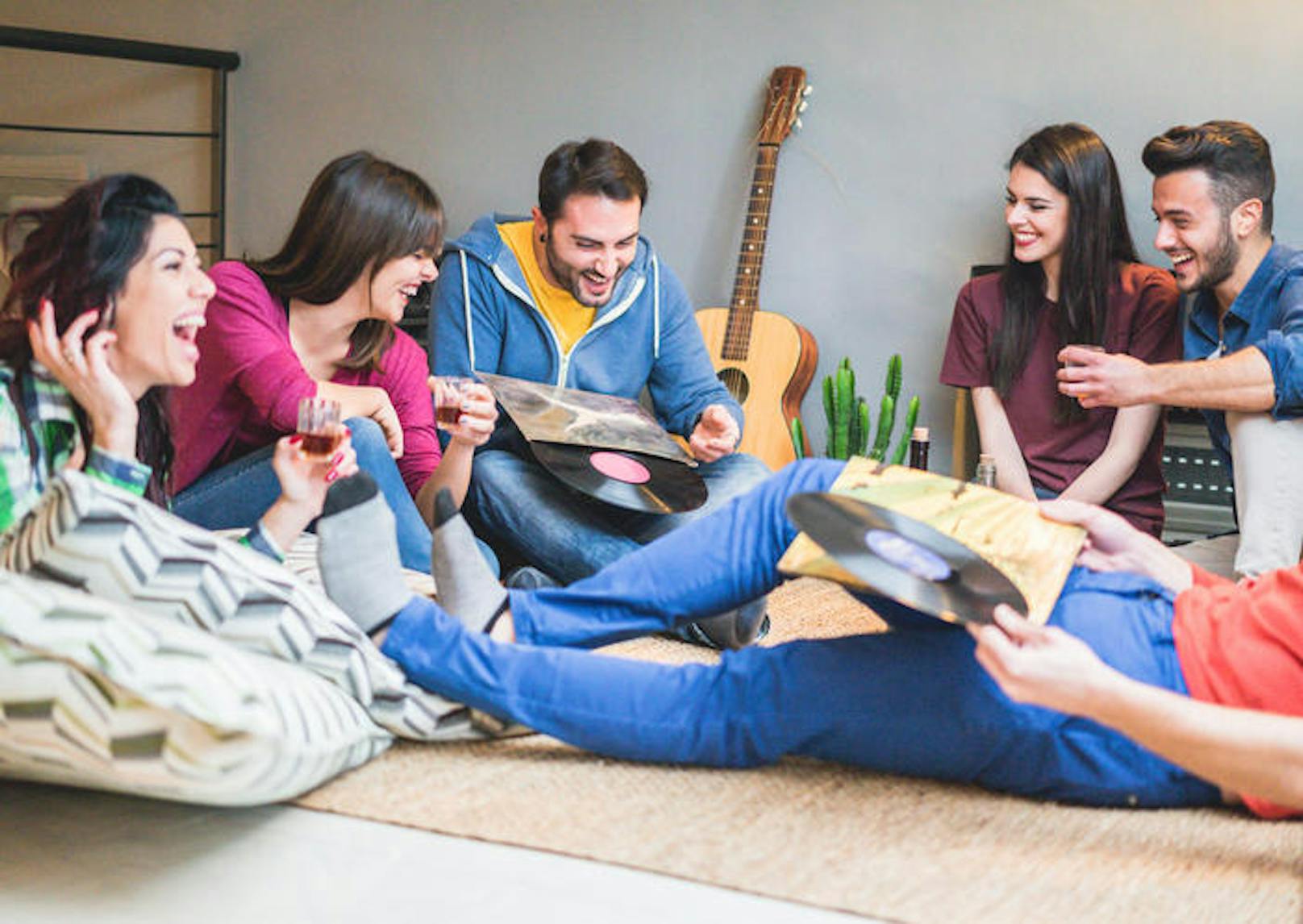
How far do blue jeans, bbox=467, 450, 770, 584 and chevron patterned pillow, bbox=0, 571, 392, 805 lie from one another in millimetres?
1280

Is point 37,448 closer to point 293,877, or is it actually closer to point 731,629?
point 293,877

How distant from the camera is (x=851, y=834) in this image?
1654 mm

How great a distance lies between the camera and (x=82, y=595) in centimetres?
151

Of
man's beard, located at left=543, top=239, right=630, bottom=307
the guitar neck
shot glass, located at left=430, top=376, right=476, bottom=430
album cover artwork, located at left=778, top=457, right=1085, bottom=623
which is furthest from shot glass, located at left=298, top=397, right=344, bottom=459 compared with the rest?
the guitar neck

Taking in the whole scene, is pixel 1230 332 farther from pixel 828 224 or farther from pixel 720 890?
pixel 720 890

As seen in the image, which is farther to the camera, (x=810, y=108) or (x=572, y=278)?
(x=810, y=108)

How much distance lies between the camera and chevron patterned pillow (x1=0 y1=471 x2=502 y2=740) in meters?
1.54

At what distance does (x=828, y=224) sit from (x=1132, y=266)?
99cm

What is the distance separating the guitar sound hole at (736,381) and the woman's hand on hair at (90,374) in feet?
7.52

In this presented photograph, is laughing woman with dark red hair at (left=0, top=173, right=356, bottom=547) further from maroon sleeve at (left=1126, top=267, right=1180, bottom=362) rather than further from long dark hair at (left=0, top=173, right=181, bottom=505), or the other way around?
maroon sleeve at (left=1126, top=267, right=1180, bottom=362)

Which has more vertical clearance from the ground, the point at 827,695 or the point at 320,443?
the point at 320,443

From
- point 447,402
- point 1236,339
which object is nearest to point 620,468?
point 447,402

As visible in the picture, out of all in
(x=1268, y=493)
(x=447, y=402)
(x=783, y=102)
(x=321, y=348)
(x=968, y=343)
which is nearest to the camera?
(x=447, y=402)

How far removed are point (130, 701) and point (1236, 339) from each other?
232 centimetres
